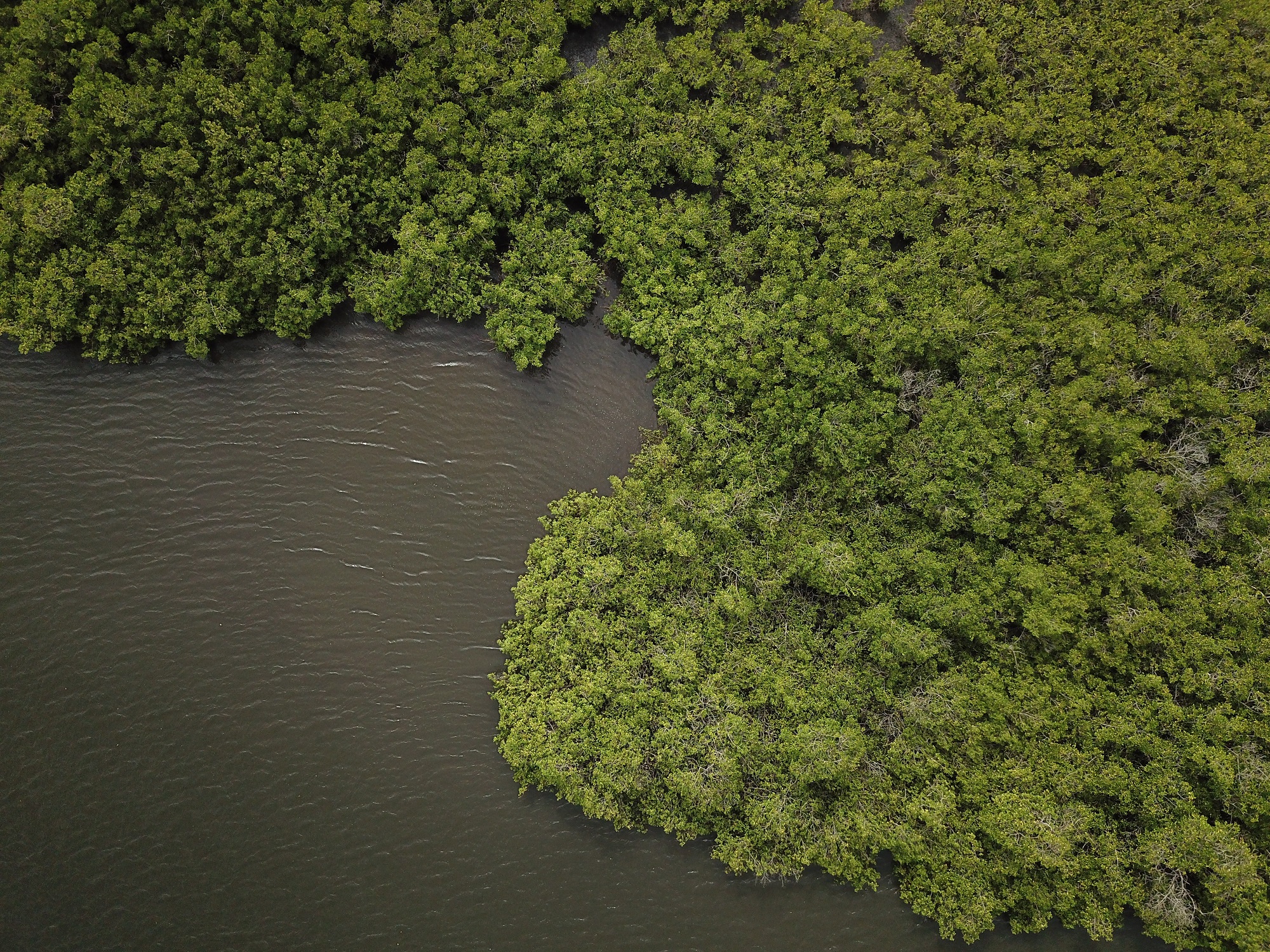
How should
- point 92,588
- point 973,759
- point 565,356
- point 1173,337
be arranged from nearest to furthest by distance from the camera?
point 973,759
point 1173,337
point 92,588
point 565,356

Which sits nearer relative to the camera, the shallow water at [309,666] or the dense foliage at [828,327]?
the dense foliage at [828,327]

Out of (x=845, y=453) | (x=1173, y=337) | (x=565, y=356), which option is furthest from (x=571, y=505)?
(x=1173, y=337)

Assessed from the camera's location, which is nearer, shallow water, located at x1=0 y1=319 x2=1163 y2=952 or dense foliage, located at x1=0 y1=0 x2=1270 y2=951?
dense foliage, located at x1=0 y1=0 x2=1270 y2=951

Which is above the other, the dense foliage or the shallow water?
the dense foliage

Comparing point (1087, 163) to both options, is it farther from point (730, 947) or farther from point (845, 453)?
point (730, 947)
